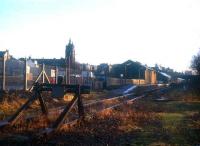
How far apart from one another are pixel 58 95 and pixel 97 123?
5.47 feet

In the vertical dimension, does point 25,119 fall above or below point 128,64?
below

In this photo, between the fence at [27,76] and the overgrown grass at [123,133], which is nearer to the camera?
the overgrown grass at [123,133]

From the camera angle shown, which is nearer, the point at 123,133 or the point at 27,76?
the point at 123,133

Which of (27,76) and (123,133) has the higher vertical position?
(27,76)

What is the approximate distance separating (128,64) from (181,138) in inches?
3082

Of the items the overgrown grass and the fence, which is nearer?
the overgrown grass

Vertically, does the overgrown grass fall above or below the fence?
below

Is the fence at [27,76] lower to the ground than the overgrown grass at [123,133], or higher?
higher

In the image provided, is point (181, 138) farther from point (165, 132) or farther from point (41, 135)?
point (41, 135)

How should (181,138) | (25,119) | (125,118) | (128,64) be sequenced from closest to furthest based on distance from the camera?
1. (181,138)
2. (25,119)
3. (125,118)
4. (128,64)

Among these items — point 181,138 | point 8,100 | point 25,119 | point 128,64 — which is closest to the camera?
point 181,138

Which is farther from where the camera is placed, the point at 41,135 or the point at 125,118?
the point at 125,118

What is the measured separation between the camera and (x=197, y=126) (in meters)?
11.3

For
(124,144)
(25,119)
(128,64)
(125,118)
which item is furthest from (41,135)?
(128,64)
